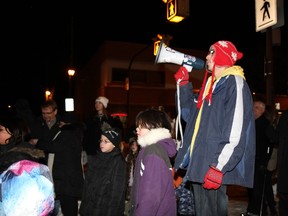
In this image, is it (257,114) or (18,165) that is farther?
(257,114)

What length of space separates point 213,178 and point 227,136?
0.38 m

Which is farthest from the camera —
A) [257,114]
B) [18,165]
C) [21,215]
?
[257,114]

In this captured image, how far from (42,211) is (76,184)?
12.8 ft

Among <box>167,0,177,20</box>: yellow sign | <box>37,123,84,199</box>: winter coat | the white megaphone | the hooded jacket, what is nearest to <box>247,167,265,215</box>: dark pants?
<box>37,123,84,199</box>: winter coat

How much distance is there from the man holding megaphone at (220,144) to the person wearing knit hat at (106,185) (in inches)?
69.5

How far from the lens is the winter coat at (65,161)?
5660mm

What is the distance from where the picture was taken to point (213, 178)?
2.91 meters

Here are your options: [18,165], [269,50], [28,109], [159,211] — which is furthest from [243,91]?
[269,50]

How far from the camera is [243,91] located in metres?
3.17

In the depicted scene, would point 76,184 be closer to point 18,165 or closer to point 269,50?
point 18,165

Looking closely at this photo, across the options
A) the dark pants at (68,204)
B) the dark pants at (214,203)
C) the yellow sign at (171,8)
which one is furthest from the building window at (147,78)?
the dark pants at (214,203)

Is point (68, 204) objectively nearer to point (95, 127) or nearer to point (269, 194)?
point (95, 127)

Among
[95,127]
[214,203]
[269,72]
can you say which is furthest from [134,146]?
[269,72]

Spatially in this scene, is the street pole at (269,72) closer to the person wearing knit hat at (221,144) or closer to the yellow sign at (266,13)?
the yellow sign at (266,13)
